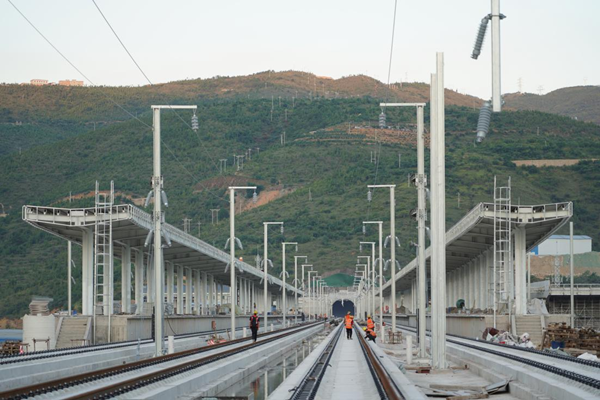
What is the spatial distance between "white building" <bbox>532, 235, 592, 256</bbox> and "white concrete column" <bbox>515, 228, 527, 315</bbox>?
218ft

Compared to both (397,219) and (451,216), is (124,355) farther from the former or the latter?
(397,219)

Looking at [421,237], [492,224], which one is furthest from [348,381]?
[492,224]

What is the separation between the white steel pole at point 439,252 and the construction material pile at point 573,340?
30.2 feet

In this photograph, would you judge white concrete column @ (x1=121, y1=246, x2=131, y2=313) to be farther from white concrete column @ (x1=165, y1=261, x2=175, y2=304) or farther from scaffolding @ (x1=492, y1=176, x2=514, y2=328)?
scaffolding @ (x1=492, y1=176, x2=514, y2=328)

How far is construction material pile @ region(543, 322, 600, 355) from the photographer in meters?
33.3

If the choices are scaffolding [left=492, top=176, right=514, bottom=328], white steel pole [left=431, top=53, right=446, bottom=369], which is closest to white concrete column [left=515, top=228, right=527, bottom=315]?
scaffolding [left=492, top=176, right=514, bottom=328]

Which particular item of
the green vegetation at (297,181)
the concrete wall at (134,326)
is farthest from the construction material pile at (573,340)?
the green vegetation at (297,181)

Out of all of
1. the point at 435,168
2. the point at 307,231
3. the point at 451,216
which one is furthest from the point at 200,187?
the point at 435,168

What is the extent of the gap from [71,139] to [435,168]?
6915 inches

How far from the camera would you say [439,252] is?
84.1ft

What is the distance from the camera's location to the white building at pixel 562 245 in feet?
390

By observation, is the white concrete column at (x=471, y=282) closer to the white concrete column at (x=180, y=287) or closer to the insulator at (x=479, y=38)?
the white concrete column at (x=180, y=287)

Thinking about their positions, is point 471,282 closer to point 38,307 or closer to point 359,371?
point 38,307

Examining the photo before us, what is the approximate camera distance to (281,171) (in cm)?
17888
